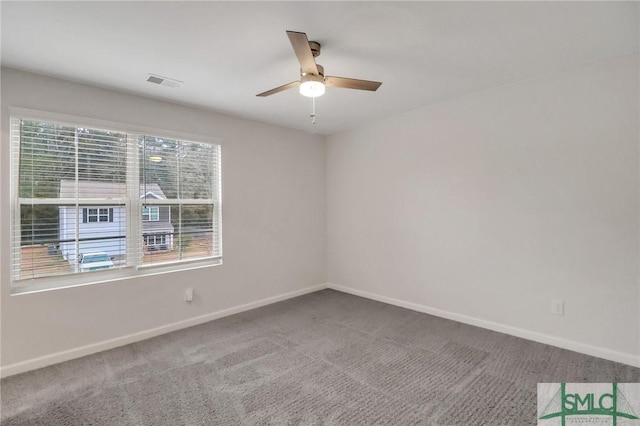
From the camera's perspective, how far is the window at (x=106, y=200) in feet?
8.56

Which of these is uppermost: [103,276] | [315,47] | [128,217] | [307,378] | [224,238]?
[315,47]

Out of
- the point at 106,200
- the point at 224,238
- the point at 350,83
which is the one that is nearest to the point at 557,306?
the point at 350,83

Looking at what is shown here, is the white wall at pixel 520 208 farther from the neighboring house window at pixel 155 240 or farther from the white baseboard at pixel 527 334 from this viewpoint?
the neighboring house window at pixel 155 240

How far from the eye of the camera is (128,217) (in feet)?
10.3

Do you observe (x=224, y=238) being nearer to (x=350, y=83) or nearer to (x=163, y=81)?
(x=163, y=81)

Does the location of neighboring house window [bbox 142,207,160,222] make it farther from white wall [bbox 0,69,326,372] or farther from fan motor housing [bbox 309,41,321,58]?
fan motor housing [bbox 309,41,321,58]

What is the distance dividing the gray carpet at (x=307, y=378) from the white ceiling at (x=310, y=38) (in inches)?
96.9

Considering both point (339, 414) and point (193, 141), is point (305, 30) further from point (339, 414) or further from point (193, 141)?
point (339, 414)

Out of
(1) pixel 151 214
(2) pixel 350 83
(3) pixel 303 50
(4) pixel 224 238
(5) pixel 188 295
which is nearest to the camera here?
(3) pixel 303 50

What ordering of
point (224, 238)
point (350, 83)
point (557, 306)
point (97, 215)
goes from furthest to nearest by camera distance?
point (224, 238) < point (97, 215) < point (557, 306) < point (350, 83)

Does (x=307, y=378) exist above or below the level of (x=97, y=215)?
below

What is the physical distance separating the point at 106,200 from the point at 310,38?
7.87 feet

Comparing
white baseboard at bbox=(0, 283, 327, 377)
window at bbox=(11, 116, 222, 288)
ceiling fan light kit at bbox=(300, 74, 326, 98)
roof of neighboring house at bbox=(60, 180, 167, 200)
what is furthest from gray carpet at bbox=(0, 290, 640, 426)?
ceiling fan light kit at bbox=(300, 74, 326, 98)

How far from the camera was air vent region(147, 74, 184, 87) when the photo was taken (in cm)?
275
